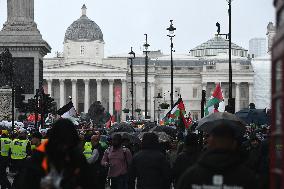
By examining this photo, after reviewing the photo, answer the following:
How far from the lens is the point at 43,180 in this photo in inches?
315

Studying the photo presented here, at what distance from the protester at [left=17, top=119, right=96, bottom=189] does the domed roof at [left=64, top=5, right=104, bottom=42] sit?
529 ft

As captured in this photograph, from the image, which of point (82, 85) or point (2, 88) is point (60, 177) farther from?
point (82, 85)

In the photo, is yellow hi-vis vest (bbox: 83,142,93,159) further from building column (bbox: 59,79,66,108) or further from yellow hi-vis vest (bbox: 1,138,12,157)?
building column (bbox: 59,79,66,108)

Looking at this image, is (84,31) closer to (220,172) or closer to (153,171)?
(153,171)

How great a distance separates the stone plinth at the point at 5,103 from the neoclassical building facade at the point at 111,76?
120 m

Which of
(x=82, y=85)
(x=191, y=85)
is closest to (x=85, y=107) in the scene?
(x=82, y=85)

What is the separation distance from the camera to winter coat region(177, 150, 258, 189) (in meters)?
7.76

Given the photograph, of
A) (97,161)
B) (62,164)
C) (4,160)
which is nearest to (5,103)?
(4,160)

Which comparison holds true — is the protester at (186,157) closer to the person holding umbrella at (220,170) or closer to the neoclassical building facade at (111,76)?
the person holding umbrella at (220,170)

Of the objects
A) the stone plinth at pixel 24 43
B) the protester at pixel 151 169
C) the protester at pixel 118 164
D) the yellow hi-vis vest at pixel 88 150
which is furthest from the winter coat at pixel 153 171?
the stone plinth at pixel 24 43

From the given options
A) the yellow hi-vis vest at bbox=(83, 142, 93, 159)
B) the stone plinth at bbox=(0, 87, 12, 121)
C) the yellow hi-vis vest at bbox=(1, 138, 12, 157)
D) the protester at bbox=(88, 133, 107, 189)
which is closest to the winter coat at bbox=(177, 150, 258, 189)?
the protester at bbox=(88, 133, 107, 189)

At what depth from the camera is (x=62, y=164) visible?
8.26 metres

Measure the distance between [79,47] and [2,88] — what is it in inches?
4897

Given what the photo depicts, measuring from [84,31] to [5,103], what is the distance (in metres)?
124
